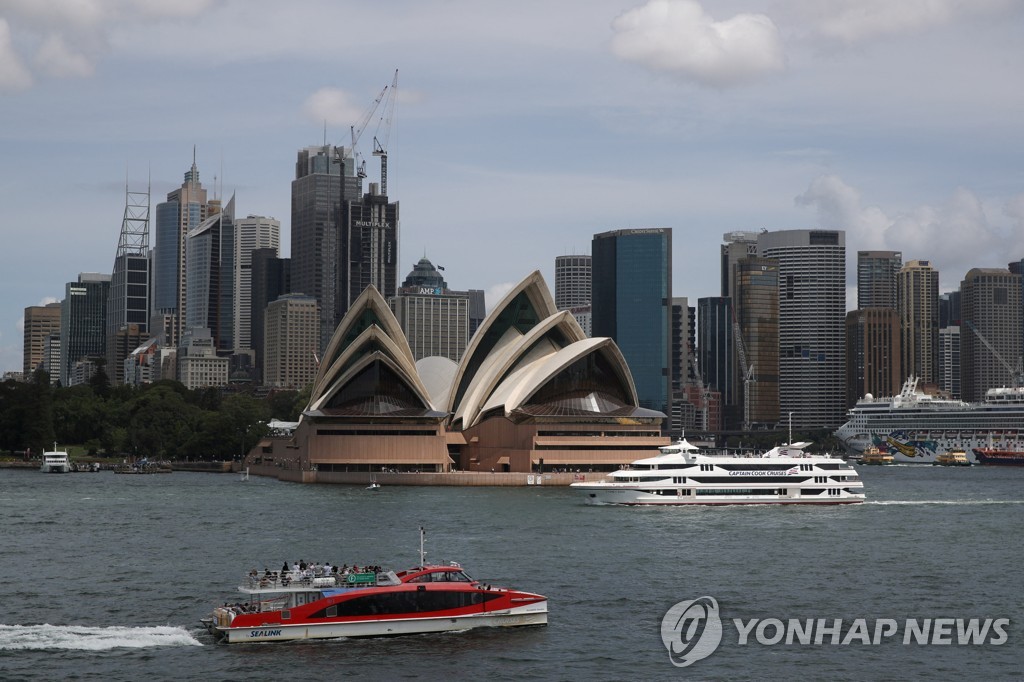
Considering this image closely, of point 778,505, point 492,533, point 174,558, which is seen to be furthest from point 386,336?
point 174,558

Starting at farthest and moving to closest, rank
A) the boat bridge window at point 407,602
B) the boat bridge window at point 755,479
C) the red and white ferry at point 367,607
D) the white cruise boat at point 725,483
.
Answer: the boat bridge window at point 755,479 → the white cruise boat at point 725,483 → the boat bridge window at point 407,602 → the red and white ferry at point 367,607

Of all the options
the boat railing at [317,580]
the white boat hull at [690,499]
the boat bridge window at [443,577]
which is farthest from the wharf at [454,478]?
the boat railing at [317,580]

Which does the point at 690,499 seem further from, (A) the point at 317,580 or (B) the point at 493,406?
(A) the point at 317,580

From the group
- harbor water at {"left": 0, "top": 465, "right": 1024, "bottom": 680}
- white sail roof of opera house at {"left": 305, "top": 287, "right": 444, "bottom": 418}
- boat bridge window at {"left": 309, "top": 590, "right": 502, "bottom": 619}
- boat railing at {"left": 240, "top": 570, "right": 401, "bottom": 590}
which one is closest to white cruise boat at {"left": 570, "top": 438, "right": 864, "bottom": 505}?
harbor water at {"left": 0, "top": 465, "right": 1024, "bottom": 680}

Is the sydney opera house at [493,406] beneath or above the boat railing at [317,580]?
above

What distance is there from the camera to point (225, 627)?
1471 inches

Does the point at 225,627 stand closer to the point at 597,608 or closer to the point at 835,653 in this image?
the point at 597,608

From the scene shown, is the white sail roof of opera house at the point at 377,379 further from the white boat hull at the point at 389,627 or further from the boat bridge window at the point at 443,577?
the white boat hull at the point at 389,627

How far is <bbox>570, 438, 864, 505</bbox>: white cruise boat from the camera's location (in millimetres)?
84438

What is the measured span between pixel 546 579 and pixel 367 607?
11677 millimetres

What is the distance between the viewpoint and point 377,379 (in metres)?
119

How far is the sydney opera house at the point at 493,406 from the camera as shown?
115m

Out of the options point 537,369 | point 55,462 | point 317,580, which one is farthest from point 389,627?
point 55,462

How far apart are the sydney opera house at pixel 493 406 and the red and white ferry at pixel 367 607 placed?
7406cm
